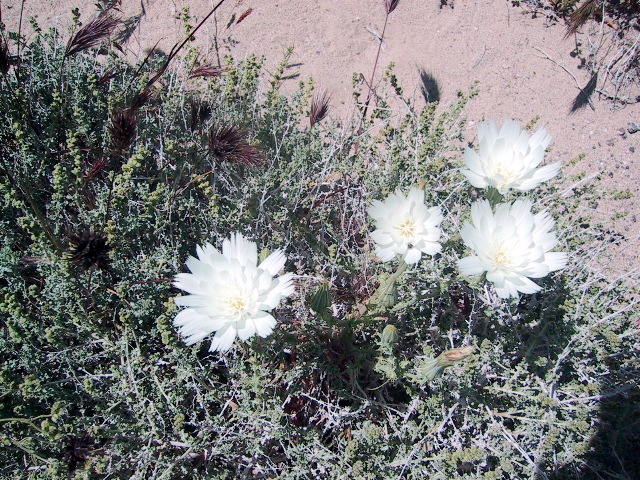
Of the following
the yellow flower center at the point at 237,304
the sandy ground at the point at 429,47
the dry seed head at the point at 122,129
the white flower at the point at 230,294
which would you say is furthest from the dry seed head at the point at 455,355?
the sandy ground at the point at 429,47

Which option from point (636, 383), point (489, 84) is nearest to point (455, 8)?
point (489, 84)

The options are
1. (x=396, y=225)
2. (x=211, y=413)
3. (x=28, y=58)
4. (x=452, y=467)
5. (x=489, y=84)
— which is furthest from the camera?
(x=489, y=84)

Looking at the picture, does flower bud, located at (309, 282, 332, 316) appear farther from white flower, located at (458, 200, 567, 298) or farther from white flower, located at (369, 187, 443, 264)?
white flower, located at (458, 200, 567, 298)

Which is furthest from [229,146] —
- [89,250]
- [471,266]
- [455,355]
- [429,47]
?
[429,47]

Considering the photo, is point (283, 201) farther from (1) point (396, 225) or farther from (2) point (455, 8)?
(2) point (455, 8)

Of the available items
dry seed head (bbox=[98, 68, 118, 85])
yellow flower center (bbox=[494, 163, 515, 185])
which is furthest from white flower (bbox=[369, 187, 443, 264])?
dry seed head (bbox=[98, 68, 118, 85])

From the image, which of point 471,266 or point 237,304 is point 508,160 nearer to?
point 471,266

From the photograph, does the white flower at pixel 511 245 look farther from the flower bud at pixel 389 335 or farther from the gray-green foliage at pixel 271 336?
the flower bud at pixel 389 335
